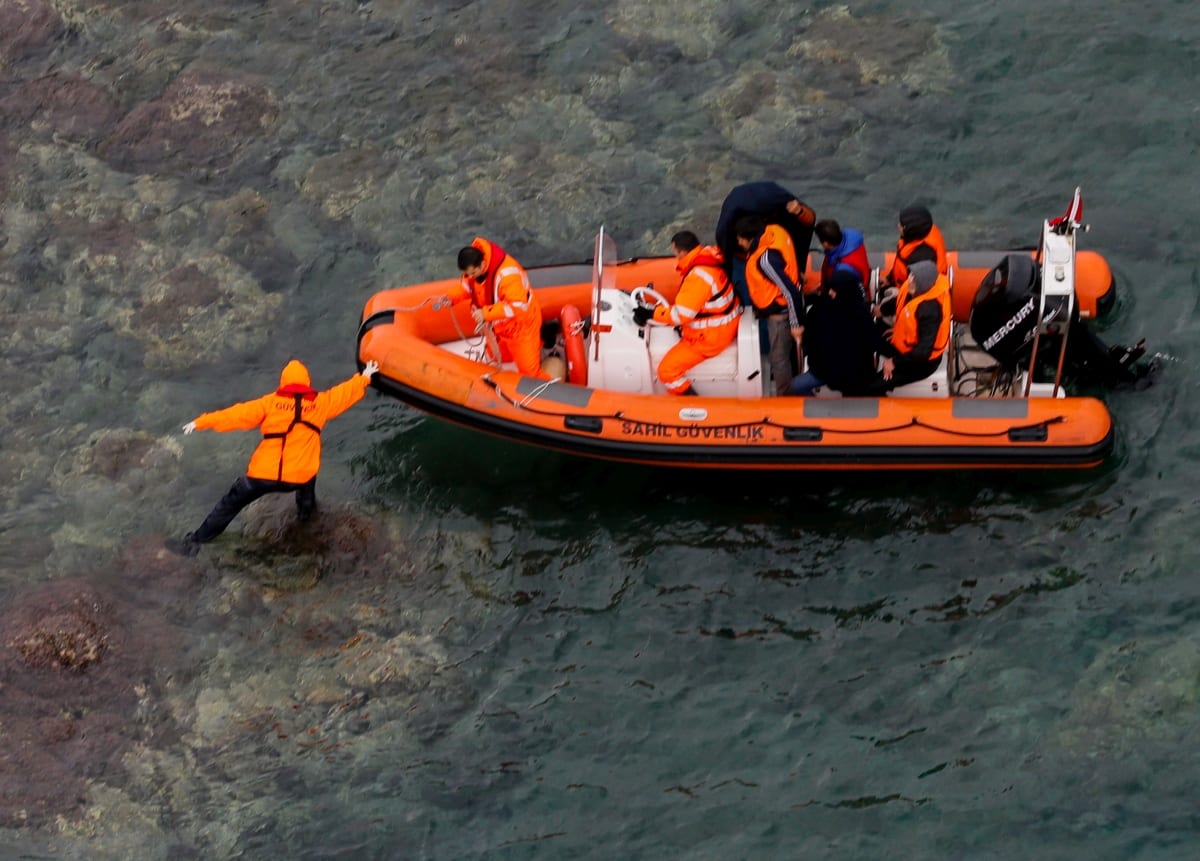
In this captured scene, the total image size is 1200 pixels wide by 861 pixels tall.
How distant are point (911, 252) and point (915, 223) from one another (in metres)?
0.18

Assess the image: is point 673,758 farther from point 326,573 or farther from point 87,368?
point 87,368

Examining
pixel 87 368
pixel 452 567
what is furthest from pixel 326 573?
pixel 87 368

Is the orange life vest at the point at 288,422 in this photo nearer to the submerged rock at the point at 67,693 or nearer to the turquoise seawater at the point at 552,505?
the turquoise seawater at the point at 552,505

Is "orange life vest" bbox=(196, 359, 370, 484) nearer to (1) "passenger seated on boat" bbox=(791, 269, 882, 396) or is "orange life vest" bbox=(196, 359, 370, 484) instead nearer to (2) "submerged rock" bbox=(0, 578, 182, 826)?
(2) "submerged rock" bbox=(0, 578, 182, 826)

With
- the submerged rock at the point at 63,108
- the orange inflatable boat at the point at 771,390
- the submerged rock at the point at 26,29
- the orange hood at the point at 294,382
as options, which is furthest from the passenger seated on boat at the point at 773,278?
the submerged rock at the point at 26,29

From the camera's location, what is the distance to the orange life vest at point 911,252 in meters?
7.93

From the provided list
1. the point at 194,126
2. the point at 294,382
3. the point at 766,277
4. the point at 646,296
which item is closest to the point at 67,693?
the point at 294,382

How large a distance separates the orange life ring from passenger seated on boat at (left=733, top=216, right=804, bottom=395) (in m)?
1.10

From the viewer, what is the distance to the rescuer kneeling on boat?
806 centimetres

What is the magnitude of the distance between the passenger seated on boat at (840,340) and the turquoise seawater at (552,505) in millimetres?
648

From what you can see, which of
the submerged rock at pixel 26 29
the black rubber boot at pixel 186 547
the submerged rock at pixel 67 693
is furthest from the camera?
the submerged rock at pixel 26 29

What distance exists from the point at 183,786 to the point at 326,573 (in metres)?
1.46

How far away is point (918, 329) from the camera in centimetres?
786

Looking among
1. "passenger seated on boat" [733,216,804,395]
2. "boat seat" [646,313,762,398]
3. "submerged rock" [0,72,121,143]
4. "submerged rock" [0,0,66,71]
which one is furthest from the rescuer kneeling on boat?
"submerged rock" [0,0,66,71]
